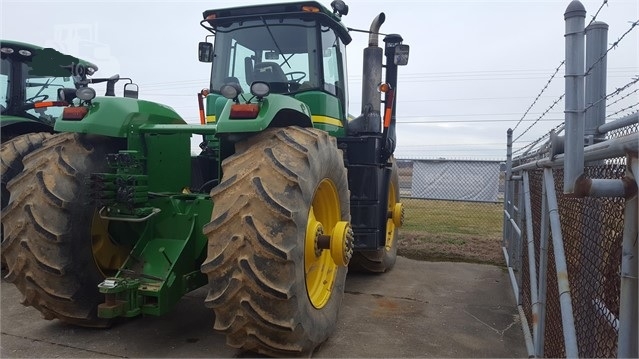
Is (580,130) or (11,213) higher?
(580,130)

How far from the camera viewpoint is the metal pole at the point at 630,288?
1.63m

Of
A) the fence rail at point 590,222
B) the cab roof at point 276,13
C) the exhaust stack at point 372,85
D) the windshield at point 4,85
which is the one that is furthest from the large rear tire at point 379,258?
the windshield at point 4,85

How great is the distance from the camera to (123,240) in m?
4.39

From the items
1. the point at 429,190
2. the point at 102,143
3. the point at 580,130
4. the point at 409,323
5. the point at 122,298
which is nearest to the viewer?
the point at 580,130

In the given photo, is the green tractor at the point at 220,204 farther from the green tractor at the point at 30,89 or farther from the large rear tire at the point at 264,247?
the green tractor at the point at 30,89

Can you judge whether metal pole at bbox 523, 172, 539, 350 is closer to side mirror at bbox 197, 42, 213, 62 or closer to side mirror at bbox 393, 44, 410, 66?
side mirror at bbox 393, 44, 410, 66

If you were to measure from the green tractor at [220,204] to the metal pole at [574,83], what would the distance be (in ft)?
5.64

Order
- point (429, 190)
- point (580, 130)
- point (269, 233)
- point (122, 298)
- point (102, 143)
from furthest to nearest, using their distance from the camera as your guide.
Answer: point (429, 190)
point (102, 143)
point (122, 298)
point (269, 233)
point (580, 130)

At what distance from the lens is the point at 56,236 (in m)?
3.70

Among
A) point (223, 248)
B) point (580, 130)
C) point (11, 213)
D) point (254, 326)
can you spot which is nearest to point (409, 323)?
point (254, 326)

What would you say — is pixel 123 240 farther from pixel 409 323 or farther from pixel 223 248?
pixel 409 323

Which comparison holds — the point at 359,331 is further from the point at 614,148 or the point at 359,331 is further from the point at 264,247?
the point at 614,148

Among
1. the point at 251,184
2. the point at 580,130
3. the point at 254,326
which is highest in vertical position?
the point at 580,130

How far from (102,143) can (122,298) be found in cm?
143
